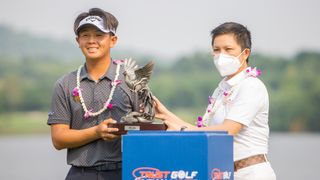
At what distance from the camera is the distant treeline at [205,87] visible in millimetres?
33406

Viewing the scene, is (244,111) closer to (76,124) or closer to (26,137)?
(76,124)

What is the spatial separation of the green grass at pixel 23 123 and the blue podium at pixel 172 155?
30.1 metres

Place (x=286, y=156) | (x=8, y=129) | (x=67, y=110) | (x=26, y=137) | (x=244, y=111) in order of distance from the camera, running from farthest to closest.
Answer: (x=26, y=137)
(x=8, y=129)
(x=286, y=156)
(x=67, y=110)
(x=244, y=111)

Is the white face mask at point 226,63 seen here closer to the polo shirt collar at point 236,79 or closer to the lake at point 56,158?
the polo shirt collar at point 236,79

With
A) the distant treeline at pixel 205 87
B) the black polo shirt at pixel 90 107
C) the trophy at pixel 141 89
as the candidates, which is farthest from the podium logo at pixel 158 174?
the distant treeline at pixel 205 87

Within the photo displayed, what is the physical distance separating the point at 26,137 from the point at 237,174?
40.2 meters

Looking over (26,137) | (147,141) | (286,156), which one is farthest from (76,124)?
(26,137)

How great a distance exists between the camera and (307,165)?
21.2 metres

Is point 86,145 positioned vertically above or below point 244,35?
below

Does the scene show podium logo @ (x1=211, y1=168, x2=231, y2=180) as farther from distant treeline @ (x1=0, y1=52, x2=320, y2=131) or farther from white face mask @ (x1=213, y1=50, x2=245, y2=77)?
distant treeline @ (x1=0, y1=52, x2=320, y2=131)

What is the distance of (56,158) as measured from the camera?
28781 millimetres

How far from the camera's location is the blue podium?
410cm

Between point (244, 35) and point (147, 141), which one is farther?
point (244, 35)

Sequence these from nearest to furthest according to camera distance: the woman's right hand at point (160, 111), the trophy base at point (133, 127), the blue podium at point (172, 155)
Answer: the blue podium at point (172, 155) < the trophy base at point (133, 127) < the woman's right hand at point (160, 111)
